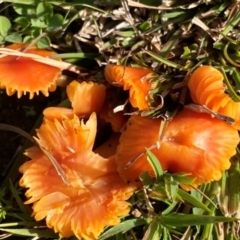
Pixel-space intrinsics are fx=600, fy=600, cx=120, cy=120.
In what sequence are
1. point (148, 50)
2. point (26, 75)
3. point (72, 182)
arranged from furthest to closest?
point (148, 50) → point (26, 75) → point (72, 182)

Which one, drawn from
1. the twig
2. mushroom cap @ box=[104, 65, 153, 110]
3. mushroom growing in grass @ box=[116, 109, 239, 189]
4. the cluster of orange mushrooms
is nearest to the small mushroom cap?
the cluster of orange mushrooms

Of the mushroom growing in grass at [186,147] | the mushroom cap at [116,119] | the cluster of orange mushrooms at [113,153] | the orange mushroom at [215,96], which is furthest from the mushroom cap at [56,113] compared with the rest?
the orange mushroom at [215,96]

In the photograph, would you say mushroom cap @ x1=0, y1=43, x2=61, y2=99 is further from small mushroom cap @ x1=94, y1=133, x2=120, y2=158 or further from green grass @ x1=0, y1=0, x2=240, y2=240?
small mushroom cap @ x1=94, y1=133, x2=120, y2=158

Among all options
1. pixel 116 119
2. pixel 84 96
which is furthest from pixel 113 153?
pixel 84 96

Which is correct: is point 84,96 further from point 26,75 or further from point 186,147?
point 186,147

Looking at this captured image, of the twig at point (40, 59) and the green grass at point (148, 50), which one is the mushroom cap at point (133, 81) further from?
the twig at point (40, 59)

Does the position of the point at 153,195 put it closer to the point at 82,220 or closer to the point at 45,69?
the point at 82,220
